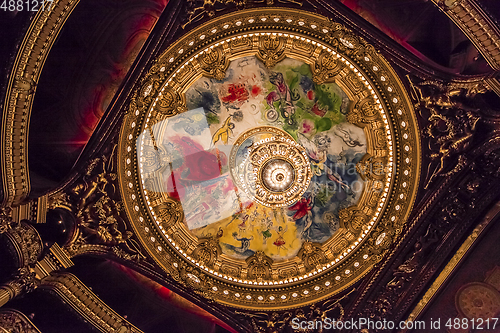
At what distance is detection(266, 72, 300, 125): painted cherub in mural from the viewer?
32.8ft

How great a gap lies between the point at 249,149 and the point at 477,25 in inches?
263

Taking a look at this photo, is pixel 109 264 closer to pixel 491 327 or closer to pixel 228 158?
pixel 228 158

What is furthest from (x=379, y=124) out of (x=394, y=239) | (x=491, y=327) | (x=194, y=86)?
(x=491, y=327)

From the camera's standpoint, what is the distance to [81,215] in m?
8.66

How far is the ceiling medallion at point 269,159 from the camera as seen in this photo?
905 centimetres

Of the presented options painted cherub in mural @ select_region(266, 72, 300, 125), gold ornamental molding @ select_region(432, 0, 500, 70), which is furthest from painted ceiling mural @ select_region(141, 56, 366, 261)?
A: gold ornamental molding @ select_region(432, 0, 500, 70)

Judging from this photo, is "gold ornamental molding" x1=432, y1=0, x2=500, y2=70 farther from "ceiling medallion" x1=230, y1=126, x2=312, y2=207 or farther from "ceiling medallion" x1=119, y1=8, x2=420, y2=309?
"ceiling medallion" x1=230, y1=126, x2=312, y2=207

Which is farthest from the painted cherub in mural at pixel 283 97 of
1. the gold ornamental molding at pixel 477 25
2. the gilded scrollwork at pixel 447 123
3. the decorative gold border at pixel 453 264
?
the decorative gold border at pixel 453 264

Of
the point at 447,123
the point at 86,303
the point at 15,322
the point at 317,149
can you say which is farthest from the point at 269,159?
the point at 15,322

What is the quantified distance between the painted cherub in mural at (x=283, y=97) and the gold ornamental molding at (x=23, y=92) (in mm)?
5461

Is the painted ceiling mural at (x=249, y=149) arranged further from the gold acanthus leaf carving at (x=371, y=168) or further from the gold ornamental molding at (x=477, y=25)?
the gold ornamental molding at (x=477, y=25)

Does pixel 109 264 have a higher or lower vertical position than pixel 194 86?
lower

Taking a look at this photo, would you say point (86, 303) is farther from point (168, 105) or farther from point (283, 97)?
point (283, 97)

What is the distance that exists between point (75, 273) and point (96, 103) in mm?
4557
